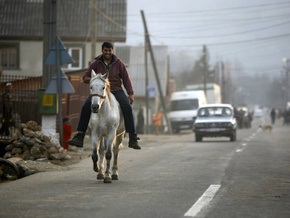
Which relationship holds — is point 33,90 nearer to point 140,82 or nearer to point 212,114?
point 212,114

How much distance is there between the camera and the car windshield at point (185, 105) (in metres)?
54.3

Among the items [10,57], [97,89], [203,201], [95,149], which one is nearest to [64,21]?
[10,57]

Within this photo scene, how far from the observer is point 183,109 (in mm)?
54406

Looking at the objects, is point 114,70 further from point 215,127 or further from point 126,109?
point 215,127

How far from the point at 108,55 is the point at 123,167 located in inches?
149

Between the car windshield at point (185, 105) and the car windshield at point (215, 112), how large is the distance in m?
18.2

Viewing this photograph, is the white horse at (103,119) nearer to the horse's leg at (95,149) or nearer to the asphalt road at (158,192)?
the horse's leg at (95,149)

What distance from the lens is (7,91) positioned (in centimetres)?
2359

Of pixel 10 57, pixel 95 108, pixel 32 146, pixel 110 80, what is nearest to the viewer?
pixel 95 108

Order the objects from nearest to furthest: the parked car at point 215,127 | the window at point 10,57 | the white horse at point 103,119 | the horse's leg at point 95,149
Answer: the white horse at point 103,119 → the horse's leg at point 95,149 → the parked car at point 215,127 → the window at point 10,57

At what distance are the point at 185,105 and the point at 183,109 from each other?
34cm

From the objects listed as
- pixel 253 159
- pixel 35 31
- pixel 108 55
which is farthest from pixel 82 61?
pixel 108 55

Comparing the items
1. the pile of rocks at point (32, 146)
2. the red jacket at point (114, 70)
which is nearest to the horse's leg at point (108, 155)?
the red jacket at point (114, 70)

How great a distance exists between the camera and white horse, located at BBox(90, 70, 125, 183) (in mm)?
13164
